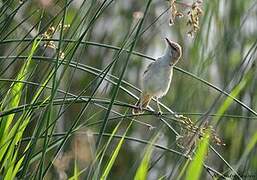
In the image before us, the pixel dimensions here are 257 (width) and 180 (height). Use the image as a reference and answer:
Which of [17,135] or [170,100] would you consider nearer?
[17,135]

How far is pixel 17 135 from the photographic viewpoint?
214 cm

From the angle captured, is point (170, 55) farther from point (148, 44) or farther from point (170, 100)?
point (148, 44)

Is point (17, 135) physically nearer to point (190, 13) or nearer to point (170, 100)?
point (190, 13)

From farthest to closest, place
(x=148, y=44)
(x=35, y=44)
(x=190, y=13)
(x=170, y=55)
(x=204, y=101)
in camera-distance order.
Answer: (x=148, y=44) → (x=204, y=101) → (x=170, y=55) → (x=35, y=44) → (x=190, y=13)

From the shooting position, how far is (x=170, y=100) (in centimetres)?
465

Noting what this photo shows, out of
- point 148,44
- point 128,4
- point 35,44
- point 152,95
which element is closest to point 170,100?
point 148,44

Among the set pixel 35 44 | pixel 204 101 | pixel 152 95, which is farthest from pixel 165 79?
pixel 35 44

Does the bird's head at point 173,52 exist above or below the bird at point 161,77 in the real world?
above

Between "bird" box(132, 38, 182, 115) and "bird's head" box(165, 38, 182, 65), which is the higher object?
"bird's head" box(165, 38, 182, 65)

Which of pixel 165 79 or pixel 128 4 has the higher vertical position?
pixel 128 4

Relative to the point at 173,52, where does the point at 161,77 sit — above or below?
below

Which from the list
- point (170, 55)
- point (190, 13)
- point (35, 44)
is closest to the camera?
point (190, 13)

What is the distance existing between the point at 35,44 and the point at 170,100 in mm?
2464

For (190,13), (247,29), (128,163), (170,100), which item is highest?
(247,29)
